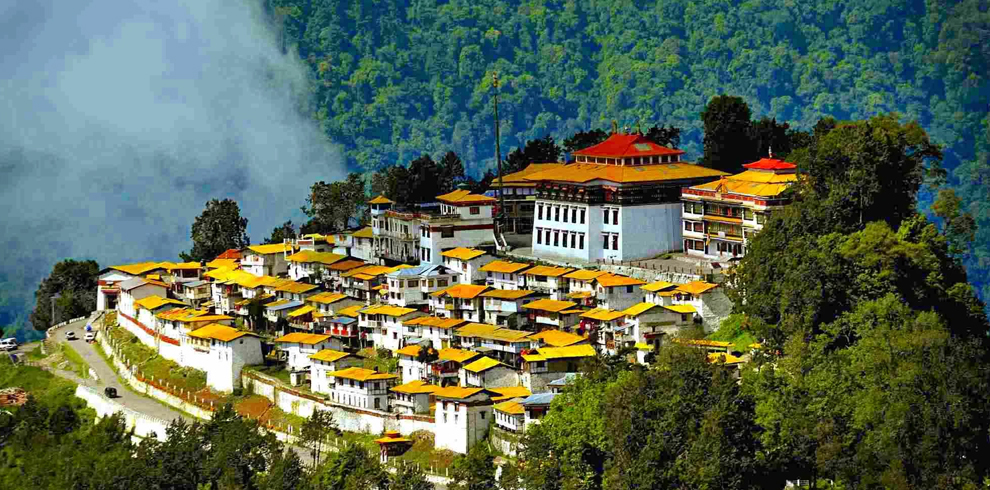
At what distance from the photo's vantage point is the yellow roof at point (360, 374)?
72625mm

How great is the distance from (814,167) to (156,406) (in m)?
26.6

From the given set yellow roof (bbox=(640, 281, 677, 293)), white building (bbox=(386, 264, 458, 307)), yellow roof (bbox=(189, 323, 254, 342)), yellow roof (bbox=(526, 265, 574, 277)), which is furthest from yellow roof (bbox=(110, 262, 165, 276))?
yellow roof (bbox=(640, 281, 677, 293))

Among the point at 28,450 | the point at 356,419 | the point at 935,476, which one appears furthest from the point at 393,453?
the point at 935,476

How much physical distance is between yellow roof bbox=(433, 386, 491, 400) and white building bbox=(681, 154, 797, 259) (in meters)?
12.3

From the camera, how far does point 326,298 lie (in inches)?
3258

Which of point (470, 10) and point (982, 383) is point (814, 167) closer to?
point (982, 383)

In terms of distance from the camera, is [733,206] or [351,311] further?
[351,311]

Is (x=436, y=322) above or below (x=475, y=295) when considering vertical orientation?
below

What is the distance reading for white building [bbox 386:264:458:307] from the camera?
80250mm

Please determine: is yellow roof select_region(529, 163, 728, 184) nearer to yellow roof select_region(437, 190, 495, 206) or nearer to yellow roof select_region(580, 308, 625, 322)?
yellow roof select_region(437, 190, 495, 206)

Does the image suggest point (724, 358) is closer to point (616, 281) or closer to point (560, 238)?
point (616, 281)

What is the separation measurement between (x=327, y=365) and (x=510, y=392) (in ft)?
26.6

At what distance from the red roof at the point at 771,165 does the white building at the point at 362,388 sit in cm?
1639

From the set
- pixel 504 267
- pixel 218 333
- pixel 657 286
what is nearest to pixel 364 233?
pixel 218 333
